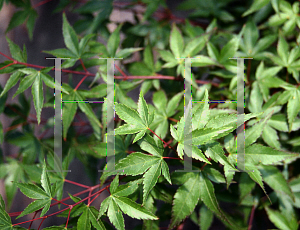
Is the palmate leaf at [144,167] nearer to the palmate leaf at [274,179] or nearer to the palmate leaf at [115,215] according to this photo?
the palmate leaf at [115,215]

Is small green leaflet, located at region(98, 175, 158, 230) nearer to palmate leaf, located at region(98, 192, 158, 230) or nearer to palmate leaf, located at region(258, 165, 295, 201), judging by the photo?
palmate leaf, located at region(98, 192, 158, 230)

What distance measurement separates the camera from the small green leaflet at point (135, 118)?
62 centimetres

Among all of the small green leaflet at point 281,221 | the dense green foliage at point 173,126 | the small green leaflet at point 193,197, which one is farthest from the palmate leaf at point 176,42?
the small green leaflet at point 281,221

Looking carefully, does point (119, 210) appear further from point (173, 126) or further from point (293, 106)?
point (293, 106)

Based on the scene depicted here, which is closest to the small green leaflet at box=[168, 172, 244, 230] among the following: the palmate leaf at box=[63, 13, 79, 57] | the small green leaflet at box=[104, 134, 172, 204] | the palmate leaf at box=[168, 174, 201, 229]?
the palmate leaf at box=[168, 174, 201, 229]

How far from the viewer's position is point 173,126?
0.65 meters

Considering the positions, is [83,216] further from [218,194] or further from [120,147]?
[218,194]

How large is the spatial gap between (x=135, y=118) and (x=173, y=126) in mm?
102

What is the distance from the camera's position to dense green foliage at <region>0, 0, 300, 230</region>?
24.9 inches

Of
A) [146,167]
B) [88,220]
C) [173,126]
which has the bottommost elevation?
[88,220]

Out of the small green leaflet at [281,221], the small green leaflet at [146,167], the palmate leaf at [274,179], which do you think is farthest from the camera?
the small green leaflet at [281,221]

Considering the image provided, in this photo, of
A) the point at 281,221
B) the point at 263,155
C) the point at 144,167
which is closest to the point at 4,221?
the point at 144,167

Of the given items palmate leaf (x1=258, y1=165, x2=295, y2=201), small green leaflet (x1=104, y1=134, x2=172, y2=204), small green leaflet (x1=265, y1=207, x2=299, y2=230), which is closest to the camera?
small green leaflet (x1=104, y1=134, x2=172, y2=204)

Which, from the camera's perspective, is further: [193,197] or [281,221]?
[281,221]
